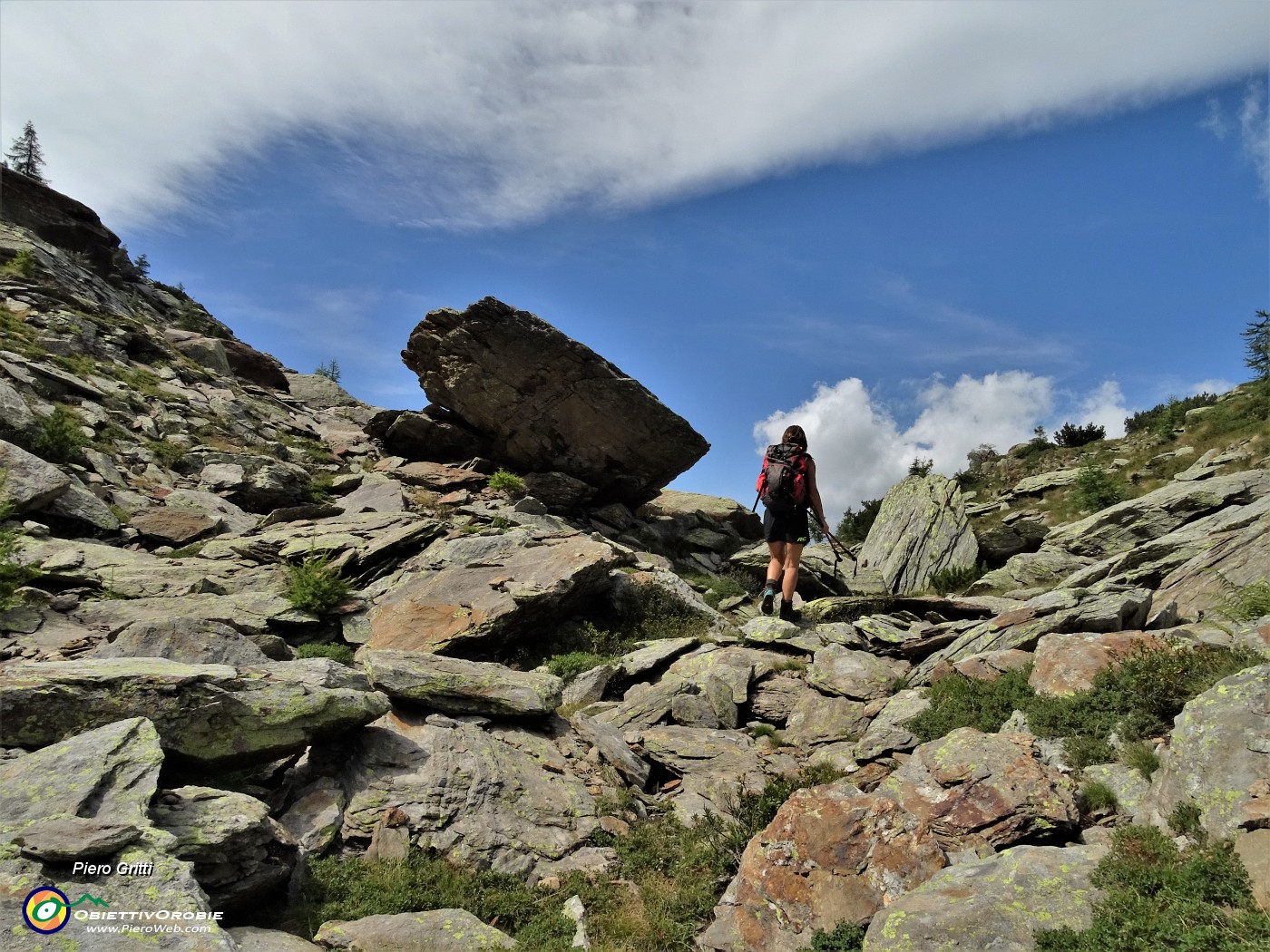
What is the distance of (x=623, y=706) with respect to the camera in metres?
11.0

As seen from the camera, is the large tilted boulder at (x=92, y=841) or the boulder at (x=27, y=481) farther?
the boulder at (x=27, y=481)

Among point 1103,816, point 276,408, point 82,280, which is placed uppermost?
point 82,280

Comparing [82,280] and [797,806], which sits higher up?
[82,280]

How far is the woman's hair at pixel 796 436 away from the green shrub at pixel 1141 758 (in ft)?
24.0

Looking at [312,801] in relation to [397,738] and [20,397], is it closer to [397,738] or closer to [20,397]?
[397,738]

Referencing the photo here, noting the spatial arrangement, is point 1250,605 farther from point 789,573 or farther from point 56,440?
point 56,440

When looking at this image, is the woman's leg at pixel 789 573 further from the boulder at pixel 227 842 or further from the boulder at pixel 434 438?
the boulder at pixel 434 438

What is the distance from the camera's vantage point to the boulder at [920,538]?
18781 mm

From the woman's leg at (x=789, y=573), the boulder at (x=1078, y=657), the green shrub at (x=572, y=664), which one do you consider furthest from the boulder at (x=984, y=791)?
the green shrub at (x=572, y=664)

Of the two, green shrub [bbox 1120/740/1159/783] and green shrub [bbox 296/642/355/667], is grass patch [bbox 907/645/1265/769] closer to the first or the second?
green shrub [bbox 1120/740/1159/783]

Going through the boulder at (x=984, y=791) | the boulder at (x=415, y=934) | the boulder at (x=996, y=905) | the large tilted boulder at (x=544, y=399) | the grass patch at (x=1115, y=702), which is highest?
the large tilted boulder at (x=544, y=399)

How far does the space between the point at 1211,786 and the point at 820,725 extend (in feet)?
16.3

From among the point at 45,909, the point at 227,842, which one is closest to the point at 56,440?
the point at 227,842

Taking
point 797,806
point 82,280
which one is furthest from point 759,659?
point 82,280
